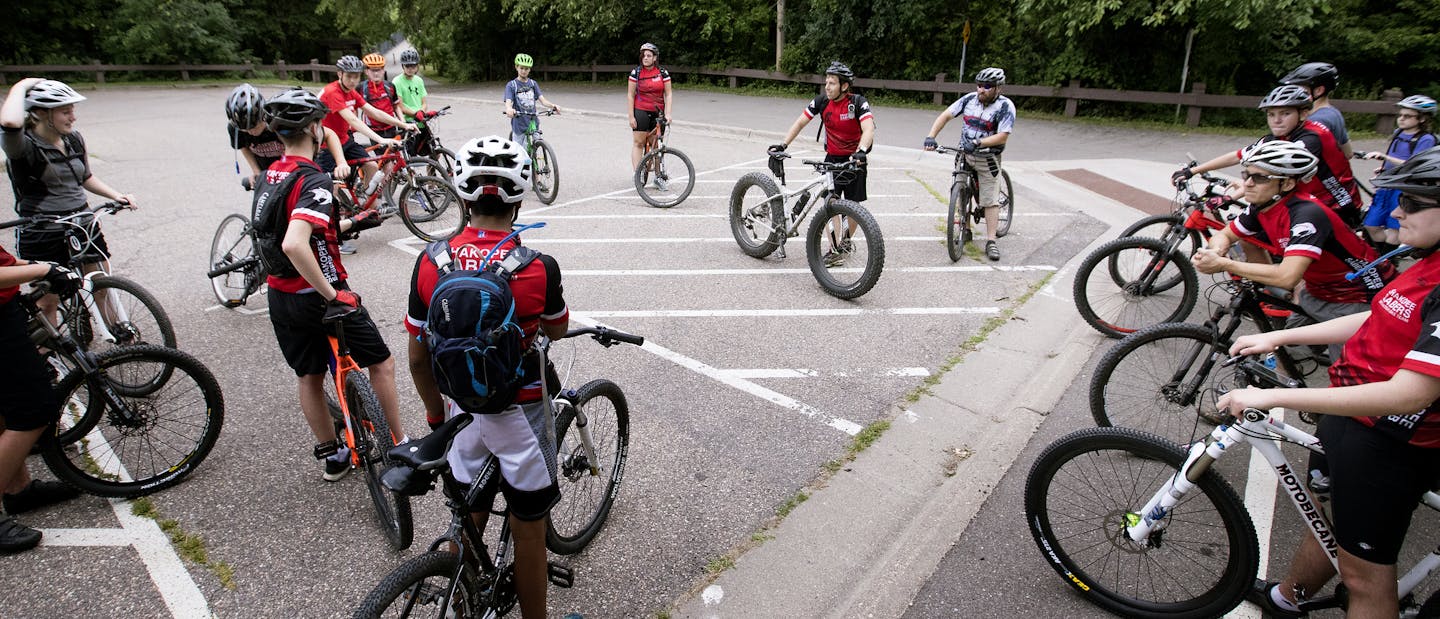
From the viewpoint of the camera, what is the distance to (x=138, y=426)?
398 centimetres

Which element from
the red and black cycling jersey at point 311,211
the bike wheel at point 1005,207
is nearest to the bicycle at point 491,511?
the red and black cycling jersey at point 311,211

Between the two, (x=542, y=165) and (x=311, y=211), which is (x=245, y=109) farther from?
(x=542, y=165)

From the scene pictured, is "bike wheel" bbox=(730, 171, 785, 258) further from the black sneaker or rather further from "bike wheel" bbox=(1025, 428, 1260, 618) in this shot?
the black sneaker

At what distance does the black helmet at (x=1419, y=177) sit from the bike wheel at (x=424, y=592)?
333cm

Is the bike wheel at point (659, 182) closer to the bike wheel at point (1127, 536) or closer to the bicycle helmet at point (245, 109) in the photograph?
the bicycle helmet at point (245, 109)

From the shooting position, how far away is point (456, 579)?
7.80 ft

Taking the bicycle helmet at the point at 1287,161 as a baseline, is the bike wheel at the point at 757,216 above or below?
below

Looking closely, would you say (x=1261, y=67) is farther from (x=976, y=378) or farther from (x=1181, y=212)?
(x=976, y=378)

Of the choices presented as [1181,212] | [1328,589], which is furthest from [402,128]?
[1328,589]

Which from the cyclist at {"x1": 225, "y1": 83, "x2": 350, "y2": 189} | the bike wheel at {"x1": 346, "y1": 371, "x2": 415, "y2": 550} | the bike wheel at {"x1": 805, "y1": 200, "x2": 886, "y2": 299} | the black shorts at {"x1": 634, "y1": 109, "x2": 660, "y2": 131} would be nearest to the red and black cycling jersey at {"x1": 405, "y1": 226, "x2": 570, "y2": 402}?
the bike wheel at {"x1": 346, "y1": 371, "x2": 415, "y2": 550}

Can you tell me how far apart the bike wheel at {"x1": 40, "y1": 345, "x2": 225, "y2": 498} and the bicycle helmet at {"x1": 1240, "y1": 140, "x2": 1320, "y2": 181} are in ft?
18.8

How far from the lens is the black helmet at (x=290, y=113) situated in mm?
3588

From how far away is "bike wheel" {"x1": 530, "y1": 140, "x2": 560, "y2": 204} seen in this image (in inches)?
400

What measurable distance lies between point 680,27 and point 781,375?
25087mm
